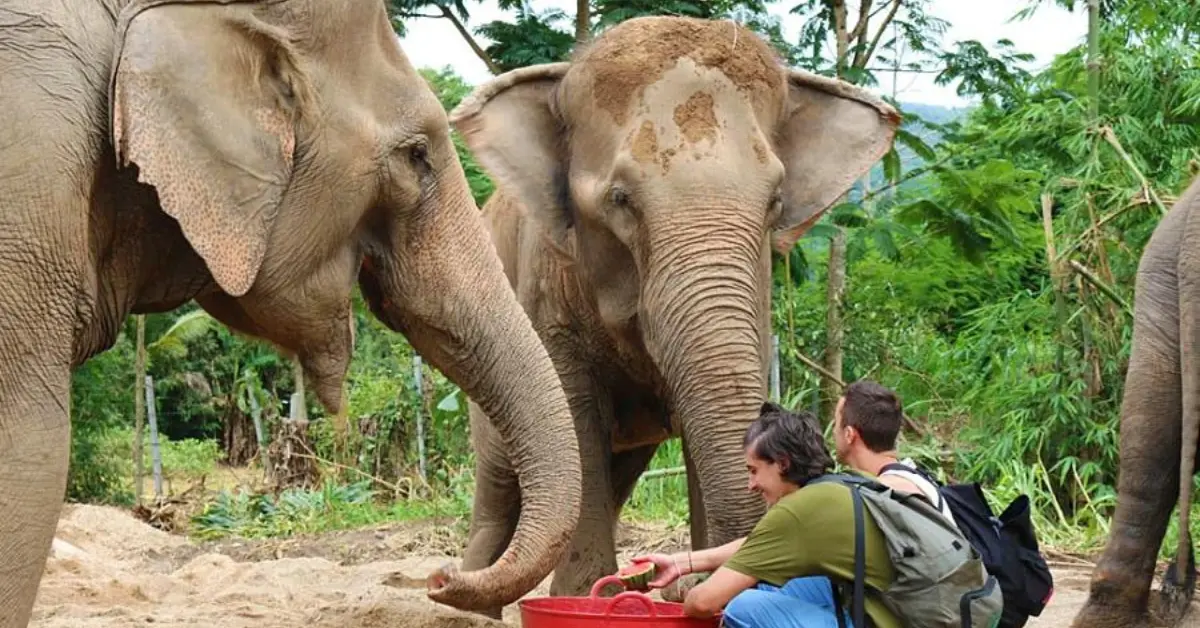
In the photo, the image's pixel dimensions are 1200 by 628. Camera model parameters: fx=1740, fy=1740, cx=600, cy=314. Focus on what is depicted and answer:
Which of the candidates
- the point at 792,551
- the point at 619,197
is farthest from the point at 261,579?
the point at 792,551

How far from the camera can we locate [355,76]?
4516mm

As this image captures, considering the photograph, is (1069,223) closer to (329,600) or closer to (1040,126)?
(1040,126)

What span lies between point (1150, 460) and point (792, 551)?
122 inches

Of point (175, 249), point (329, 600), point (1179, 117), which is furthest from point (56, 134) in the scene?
point (1179, 117)

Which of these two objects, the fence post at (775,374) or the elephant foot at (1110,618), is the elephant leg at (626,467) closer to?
the elephant foot at (1110,618)

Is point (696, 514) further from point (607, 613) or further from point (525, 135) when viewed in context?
point (607, 613)

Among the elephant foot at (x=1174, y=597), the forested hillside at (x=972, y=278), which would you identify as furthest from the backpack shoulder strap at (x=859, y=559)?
the forested hillside at (x=972, y=278)

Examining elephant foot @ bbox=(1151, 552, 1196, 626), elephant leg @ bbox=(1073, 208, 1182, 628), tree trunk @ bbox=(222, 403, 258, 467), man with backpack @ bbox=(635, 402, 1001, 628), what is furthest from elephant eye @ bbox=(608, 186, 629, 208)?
tree trunk @ bbox=(222, 403, 258, 467)

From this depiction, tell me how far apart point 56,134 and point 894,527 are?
2268mm

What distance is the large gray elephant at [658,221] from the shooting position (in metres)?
5.75

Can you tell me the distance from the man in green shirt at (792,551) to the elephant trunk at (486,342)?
1.13ft

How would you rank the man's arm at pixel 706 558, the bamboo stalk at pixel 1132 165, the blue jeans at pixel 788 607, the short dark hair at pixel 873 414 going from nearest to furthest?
the blue jeans at pixel 788 607 < the man's arm at pixel 706 558 < the short dark hair at pixel 873 414 < the bamboo stalk at pixel 1132 165

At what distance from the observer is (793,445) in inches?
183

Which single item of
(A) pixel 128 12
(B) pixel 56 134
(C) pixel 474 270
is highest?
(A) pixel 128 12
